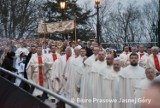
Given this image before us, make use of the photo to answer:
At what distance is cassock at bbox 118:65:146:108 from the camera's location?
8734mm

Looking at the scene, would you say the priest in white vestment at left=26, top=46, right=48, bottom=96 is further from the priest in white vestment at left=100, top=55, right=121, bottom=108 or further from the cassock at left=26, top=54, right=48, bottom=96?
the priest in white vestment at left=100, top=55, right=121, bottom=108

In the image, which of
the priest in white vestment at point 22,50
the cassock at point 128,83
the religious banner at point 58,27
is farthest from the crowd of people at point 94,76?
the religious banner at point 58,27

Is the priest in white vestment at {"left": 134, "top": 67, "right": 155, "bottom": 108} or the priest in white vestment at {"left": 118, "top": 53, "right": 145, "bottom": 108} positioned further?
the priest in white vestment at {"left": 118, "top": 53, "right": 145, "bottom": 108}

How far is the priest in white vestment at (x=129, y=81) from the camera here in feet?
28.7

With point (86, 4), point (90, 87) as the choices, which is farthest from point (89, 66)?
point (86, 4)

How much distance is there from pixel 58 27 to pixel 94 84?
10.6 metres

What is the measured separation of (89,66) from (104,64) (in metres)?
0.84

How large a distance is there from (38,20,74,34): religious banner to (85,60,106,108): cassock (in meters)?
9.72

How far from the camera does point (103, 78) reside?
9938 mm

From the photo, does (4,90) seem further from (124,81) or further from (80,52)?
(80,52)

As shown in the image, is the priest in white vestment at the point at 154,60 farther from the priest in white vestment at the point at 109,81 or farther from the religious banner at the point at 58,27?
the religious banner at the point at 58,27

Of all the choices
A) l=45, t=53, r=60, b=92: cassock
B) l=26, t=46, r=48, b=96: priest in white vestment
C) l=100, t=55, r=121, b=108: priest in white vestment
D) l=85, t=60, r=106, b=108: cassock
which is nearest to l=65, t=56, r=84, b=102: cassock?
l=45, t=53, r=60, b=92: cassock

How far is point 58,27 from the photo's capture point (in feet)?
68.2

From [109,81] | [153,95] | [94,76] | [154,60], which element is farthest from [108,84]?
[153,95]
